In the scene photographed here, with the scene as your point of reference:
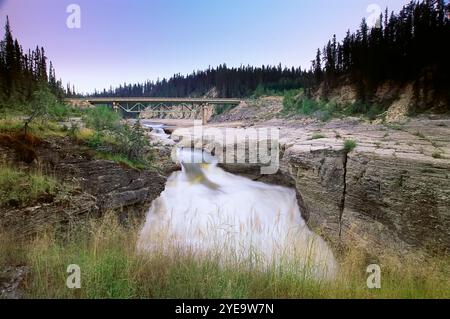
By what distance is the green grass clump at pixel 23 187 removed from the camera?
6497 mm

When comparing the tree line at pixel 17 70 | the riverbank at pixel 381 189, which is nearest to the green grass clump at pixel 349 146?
the riverbank at pixel 381 189

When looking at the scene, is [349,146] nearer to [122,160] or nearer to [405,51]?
[122,160]

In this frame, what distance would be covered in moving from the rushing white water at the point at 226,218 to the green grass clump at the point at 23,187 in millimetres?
3044

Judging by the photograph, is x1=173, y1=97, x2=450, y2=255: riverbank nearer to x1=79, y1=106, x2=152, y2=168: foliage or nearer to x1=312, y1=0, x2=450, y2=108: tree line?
x1=79, y1=106, x2=152, y2=168: foliage

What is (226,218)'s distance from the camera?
398 inches

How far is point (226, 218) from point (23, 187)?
642 centimetres

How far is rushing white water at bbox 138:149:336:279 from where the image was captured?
4422 millimetres

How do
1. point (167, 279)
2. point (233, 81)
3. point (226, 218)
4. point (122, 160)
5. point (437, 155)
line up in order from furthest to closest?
point (233, 81), point (226, 218), point (122, 160), point (437, 155), point (167, 279)

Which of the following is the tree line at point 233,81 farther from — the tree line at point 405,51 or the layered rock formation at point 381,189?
the layered rock formation at point 381,189

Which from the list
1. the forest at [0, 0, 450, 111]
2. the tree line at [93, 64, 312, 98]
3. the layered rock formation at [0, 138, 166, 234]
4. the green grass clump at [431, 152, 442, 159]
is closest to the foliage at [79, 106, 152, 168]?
the layered rock formation at [0, 138, 166, 234]

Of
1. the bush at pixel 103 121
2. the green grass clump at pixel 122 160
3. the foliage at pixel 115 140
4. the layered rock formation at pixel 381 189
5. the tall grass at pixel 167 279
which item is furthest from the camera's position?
the bush at pixel 103 121

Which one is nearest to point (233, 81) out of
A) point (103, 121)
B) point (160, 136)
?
point (160, 136)

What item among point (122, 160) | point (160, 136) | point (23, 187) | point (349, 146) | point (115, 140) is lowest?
point (23, 187)
